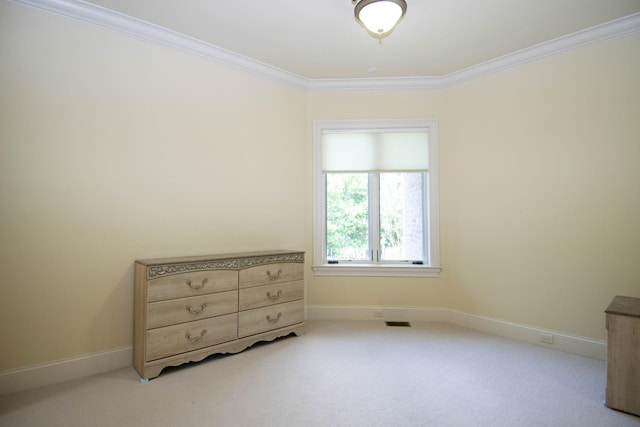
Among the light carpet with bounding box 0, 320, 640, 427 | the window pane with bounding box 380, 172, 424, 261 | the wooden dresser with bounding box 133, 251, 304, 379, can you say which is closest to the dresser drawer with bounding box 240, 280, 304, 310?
the wooden dresser with bounding box 133, 251, 304, 379

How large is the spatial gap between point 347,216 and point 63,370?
294 cm

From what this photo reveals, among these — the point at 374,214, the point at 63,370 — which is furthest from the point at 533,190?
the point at 63,370

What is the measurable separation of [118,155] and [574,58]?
409 cm

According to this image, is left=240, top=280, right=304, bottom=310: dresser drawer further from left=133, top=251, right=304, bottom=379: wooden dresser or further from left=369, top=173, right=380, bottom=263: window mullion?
left=369, top=173, right=380, bottom=263: window mullion

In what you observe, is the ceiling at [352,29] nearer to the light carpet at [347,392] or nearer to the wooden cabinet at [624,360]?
the wooden cabinet at [624,360]

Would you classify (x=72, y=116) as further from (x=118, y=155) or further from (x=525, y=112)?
(x=525, y=112)

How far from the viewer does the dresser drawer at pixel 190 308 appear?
2.39m

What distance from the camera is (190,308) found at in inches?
100

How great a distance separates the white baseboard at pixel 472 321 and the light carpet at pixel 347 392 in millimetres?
108

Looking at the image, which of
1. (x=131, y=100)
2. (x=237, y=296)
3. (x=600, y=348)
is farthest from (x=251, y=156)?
(x=600, y=348)

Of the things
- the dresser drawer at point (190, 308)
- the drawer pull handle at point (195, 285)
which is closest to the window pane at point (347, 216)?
the dresser drawer at point (190, 308)

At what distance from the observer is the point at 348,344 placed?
3029 millimetres

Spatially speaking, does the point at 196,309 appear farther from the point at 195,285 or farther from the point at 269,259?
the point at 269,259

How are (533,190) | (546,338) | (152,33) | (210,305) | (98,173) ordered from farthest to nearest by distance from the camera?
1. (533,190)
2. (546,338)
3. (152,33)
4. (210,305)
5. (98,173)
